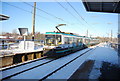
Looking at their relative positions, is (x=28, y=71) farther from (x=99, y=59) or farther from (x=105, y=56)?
(x=105, y=56)

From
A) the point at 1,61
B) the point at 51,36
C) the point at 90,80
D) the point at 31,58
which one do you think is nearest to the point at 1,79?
the point at 1,61

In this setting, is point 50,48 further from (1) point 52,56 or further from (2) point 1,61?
(2) point 1,61

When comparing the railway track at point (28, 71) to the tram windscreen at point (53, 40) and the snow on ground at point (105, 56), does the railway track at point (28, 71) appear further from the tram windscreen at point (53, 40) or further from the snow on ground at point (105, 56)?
the snow on ground at point (105, 56)

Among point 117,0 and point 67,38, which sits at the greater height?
point 117,0

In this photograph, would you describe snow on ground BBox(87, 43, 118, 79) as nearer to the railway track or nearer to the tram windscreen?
the railway track

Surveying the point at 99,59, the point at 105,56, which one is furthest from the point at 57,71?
the point at 105,56

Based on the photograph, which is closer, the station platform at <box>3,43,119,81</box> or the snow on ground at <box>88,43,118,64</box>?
the station platform at <box>3,43,119,81</box>

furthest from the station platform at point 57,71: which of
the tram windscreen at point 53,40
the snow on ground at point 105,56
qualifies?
the tram windscreen at point 53,40

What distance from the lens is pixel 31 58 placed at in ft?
39.9

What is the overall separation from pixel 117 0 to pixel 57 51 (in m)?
7.99

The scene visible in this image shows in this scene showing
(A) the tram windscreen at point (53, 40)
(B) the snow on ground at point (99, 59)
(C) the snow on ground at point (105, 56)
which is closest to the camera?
(B) the snow on ground at point (99, 59)

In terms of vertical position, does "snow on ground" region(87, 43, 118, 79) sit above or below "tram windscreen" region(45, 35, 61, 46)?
below

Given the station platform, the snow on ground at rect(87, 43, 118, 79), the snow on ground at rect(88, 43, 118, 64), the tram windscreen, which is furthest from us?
the tram windscreen

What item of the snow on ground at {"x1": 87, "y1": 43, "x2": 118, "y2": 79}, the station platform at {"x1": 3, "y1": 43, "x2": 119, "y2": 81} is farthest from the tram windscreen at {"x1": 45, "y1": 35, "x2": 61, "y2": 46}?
the station platform at {"x1": 3, "y1": 43, "x2": 119, "y2": 81}
